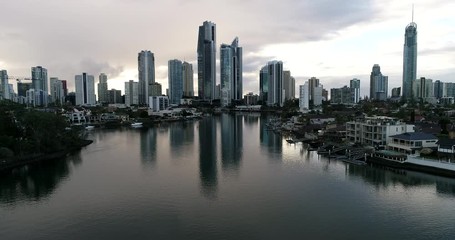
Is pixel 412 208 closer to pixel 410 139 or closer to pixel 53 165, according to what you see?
pixel 410 139

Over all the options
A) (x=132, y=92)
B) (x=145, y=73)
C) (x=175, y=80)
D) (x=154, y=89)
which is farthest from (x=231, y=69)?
→ (x=132, y=92)

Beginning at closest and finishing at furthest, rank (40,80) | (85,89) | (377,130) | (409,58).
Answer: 1. (377,130)
2. (409,58)
3. (40,80)
4. (85,89)

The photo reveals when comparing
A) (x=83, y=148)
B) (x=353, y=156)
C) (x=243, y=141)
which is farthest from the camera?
(x=243, y=141)

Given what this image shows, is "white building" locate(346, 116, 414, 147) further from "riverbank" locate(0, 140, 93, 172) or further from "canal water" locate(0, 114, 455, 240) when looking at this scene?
"riverbank" locate(0, 140, 93, 172)

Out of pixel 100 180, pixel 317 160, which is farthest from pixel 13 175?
pixel 317 160

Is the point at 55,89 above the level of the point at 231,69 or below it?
below

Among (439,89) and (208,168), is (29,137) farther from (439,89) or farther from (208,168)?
(439,89)
